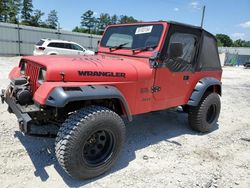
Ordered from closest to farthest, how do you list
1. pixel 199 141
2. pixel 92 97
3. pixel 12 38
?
1. pixel 92 97
2. pixel 199 141
3. pixel 12 38

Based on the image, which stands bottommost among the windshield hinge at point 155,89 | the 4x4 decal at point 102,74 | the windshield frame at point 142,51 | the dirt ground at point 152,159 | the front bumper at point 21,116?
the dirt ground at point 152,159

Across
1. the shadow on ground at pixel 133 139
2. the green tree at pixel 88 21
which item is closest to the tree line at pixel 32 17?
the green tree at pixel 88 21

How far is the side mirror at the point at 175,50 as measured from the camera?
13.0 feet

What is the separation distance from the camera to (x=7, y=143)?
12.9ft

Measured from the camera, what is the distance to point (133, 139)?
179 inches

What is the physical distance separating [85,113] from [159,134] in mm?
2339

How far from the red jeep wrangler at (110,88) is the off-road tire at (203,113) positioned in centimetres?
2

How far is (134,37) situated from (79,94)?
196 cm

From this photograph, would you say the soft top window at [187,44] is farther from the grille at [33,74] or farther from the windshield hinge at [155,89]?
the grille at [33,74]

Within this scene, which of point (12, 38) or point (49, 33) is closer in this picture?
point (12, 38)

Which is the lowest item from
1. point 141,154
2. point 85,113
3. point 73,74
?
point 141,154

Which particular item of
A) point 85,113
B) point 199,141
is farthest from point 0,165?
point 199,141

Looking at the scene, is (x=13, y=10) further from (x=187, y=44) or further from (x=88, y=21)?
(x=187, y=44)

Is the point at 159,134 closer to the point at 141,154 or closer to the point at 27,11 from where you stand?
the point at 141,154
